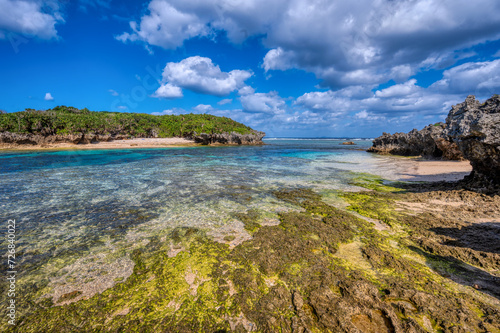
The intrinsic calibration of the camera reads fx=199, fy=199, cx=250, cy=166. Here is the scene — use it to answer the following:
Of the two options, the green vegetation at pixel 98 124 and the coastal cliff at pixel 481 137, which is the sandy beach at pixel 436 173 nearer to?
the coastal cliff at pixel 481 137

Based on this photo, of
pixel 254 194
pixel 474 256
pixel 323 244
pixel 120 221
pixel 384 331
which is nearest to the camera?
pixel 384 331

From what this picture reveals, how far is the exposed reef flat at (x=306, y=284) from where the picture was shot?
3.04 metres

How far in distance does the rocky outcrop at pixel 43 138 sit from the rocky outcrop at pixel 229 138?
26026 millimetres

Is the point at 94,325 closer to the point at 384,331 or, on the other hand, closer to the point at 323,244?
the point at 384,331

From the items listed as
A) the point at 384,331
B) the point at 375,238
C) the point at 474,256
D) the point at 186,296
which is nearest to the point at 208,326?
the point at 186,296

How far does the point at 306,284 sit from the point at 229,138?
67.9 meters

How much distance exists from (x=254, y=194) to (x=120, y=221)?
5807mm

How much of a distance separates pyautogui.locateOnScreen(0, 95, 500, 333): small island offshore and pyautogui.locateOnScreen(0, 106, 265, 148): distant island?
52.1 meters

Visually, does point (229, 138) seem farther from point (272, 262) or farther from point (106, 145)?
point (272, 262)

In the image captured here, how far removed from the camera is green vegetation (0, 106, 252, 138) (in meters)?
45.0

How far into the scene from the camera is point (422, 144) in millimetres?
31047

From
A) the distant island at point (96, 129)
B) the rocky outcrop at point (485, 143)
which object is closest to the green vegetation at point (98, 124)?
the distant island at point (96, 129)

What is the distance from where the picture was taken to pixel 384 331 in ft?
9.48

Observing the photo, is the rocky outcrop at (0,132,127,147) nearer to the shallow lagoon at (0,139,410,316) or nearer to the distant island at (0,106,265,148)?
the distant island at (0,106,265,148)
